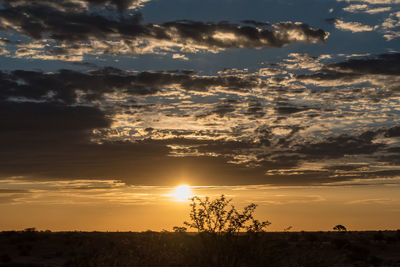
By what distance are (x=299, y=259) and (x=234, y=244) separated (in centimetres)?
334

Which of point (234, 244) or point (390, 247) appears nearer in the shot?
point (234, 244)

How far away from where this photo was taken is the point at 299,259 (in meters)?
21.3

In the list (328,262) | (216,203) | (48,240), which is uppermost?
(48,240)

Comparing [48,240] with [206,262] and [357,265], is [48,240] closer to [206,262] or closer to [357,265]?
[357,265]

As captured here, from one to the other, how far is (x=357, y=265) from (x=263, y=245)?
24.3 meters

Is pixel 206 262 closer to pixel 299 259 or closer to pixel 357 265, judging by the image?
pixel 299 259

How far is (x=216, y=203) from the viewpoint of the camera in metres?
20.3

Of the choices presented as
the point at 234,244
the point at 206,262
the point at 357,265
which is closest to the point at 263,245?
the point at 234,244

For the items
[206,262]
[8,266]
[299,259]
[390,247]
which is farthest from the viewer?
[390,247]

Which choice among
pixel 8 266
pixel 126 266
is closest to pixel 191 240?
pixel 126 266

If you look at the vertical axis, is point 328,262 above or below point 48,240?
below

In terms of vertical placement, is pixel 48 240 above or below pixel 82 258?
above

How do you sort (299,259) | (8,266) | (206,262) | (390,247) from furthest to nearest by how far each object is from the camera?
(390,247) < (8,266) < (299,259) < (206,262)

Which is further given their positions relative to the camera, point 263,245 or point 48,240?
point 48,240
